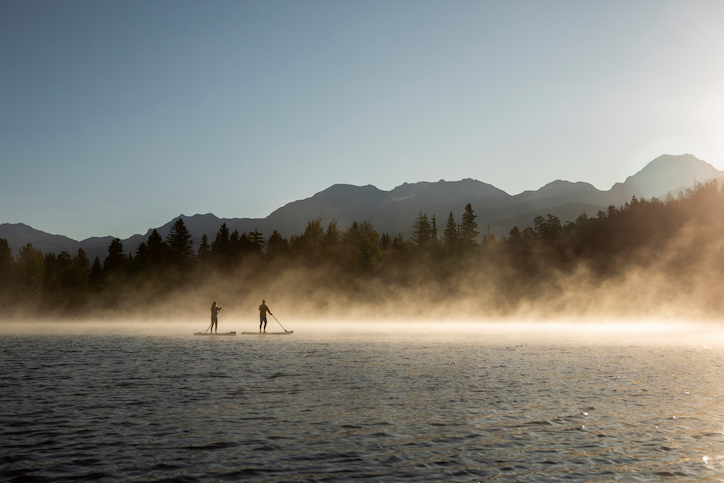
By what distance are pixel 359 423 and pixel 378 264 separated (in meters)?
137

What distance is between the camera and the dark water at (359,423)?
402 inches

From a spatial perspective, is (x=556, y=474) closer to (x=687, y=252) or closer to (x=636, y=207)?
(x=687, y=252)

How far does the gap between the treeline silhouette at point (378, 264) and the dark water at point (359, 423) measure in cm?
12209

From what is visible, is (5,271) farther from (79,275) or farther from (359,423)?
(359,423)

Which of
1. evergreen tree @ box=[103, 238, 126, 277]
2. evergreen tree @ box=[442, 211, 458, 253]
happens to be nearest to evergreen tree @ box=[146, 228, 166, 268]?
evergreen tree @ box=[103, 238, 126, 277]

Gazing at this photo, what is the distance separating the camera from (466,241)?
488ft

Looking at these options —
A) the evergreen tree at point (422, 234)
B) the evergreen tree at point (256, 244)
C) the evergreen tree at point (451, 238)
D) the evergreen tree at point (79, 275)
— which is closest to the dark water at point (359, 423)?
the evergreen tree at point (451, 238)

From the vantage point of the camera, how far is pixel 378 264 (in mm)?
151125

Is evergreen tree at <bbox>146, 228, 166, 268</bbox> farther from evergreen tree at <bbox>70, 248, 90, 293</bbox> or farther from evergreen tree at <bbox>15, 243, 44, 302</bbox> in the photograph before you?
evergreen tree at <bbox>15, 243, 44, 302</bbox>

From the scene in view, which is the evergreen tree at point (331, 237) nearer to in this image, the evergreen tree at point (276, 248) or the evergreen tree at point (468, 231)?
the evergreen tree at point (276, 248)

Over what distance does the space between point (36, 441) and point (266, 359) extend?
1881 cm

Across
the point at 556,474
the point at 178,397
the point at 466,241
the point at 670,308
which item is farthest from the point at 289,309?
the point at 556,474

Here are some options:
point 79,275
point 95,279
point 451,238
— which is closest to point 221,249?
point 95,279

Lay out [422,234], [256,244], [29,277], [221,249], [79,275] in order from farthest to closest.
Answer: [256,244] < [422,234] < [221,249] < [29,277] < [79,275]
